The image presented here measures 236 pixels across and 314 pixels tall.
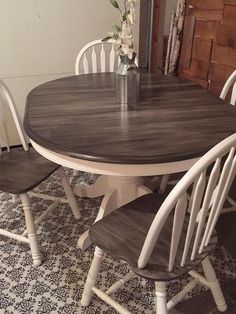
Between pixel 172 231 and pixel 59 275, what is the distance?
0.74 m

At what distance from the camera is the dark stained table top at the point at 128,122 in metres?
1.12

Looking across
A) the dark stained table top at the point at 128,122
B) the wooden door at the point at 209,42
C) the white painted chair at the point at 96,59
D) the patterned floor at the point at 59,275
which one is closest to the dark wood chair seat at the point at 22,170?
the dark stained table top at the point at 128,122

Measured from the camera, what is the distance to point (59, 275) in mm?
1554

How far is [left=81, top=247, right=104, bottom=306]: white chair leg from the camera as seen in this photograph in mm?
1283

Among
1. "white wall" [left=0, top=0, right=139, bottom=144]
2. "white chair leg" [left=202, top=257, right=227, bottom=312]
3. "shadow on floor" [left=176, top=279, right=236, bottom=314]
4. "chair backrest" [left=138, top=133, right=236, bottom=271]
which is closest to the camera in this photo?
"chair backrest" [left=138, top=133, right=236, bottom=271]

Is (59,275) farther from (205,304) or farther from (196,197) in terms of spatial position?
(196,197)

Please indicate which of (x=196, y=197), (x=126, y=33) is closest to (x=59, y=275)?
(x=196, y=197)

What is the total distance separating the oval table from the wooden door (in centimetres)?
75

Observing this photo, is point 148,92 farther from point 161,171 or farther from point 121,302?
point 121,302

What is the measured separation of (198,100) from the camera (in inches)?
62.1

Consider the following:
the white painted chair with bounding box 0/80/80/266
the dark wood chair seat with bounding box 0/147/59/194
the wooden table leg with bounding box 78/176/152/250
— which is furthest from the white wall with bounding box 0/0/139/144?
the wooden table leg with bounding box 78/176/152/250

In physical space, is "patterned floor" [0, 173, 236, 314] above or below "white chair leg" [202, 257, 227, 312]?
below

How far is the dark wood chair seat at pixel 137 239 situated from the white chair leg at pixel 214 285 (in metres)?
0.16

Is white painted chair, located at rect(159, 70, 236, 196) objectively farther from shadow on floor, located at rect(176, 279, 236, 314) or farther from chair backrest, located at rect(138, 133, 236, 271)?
chair backrest, located at rect(138, 133, 236, 271)
